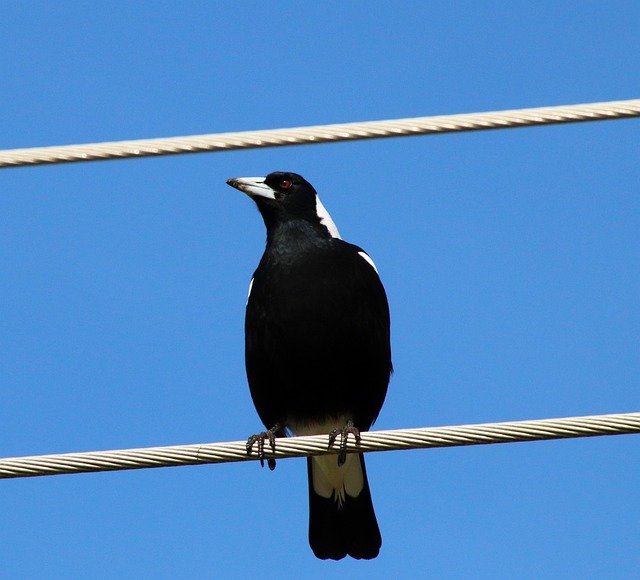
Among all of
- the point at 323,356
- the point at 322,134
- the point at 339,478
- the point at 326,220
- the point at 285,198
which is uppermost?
the point at 285,198

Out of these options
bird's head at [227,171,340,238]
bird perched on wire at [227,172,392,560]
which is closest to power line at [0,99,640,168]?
bird perched on wire at [227,172,392,560]

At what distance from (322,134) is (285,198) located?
2039mm

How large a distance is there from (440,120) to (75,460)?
130 centimetres

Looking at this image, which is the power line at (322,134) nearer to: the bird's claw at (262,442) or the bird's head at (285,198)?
the bird's claw at (262,442)

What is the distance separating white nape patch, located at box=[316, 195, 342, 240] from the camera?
550 cm

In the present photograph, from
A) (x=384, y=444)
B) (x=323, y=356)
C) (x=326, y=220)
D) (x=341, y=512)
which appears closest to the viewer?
(x=384, y=444)

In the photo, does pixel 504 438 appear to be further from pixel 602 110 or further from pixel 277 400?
pixel 277 400

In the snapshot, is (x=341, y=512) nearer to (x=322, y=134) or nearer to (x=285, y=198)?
(x=285, y=198)

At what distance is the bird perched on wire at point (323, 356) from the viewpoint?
497cm

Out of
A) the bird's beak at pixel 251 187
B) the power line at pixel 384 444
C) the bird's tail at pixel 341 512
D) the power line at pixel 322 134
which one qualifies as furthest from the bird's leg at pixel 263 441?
the bird's beak at pixel 251 187

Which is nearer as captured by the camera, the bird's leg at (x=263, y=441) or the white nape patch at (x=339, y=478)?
the bird's leg at (x=263, y=441)

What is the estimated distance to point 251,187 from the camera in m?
5.61

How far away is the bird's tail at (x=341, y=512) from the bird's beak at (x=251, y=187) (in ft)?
3.75

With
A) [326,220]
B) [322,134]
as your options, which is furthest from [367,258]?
[322,134]
